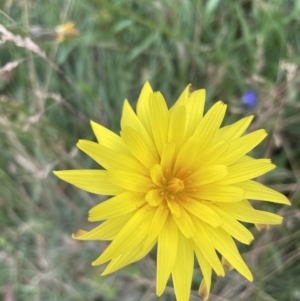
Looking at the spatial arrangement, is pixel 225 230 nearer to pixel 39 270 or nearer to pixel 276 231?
pixel 276 231

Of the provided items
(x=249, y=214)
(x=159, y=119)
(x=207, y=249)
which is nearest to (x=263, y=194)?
(x=249, y=214)

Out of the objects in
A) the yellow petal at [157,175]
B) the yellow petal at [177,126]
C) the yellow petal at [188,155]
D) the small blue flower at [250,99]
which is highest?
the small blue flower at [250,99]

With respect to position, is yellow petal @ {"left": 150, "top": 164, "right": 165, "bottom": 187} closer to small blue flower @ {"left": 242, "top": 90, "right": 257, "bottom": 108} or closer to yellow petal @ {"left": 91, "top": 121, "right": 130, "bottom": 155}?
yellow petal @ {"left": 91, "top": 121, "right": 130, "bottom": 155}

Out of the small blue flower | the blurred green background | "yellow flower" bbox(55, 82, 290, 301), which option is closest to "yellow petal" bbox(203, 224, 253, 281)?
"yellow flower" bbox(55, 82, 290, 301)

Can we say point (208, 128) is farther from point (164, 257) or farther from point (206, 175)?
point (164, 257)

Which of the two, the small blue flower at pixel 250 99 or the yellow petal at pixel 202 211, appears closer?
the yellow petal at pixel 202 211

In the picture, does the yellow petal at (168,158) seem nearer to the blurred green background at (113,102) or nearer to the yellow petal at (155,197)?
the yellow petal at (155,197)

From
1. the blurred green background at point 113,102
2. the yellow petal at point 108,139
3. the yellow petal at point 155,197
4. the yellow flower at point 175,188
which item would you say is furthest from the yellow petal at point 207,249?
the blurred green background at point 113,102
